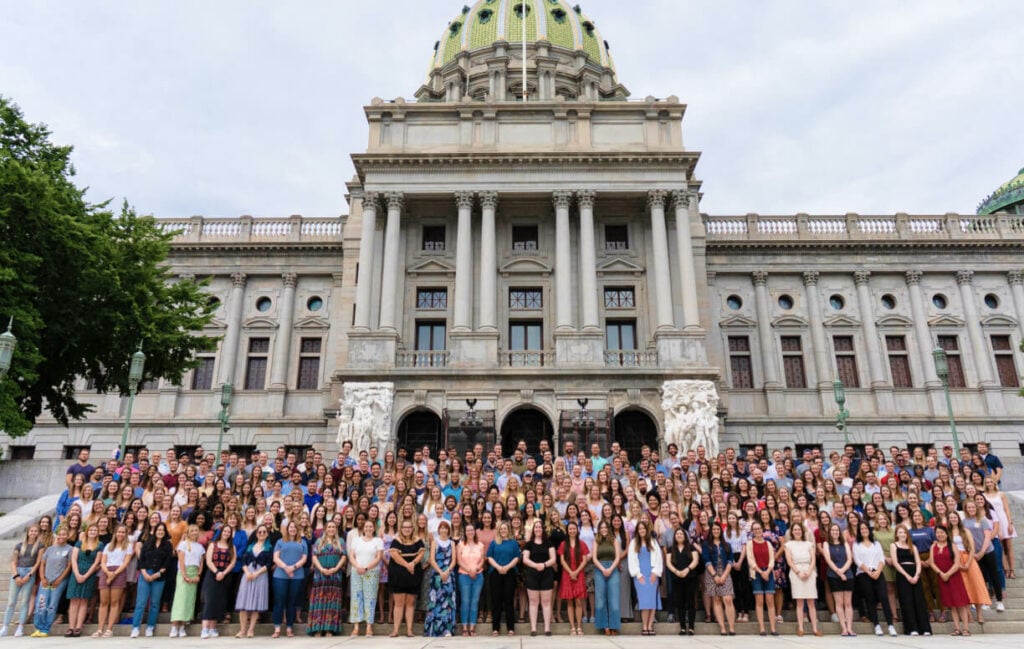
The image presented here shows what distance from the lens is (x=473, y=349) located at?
28.3 metres

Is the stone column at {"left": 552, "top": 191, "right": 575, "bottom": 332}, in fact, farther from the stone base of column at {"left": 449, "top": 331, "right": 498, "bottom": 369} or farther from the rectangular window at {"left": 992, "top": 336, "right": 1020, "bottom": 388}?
the rectangular window at {"left": 992, "top": 336, "right": 1020, "bottom": 388}

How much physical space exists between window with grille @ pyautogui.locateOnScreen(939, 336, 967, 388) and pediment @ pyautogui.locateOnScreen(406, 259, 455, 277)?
2562 cm

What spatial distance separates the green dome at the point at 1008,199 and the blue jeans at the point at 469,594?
64840 mm

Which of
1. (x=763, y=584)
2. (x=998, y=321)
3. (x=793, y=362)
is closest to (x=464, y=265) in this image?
(x=793, y=362)

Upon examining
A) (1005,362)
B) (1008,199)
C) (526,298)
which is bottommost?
(1005,362)

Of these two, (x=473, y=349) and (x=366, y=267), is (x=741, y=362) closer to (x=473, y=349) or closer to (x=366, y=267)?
(x=473, y=349)

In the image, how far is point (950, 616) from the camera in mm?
11281

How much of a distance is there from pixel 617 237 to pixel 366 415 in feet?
49.2

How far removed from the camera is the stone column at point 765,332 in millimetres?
34875

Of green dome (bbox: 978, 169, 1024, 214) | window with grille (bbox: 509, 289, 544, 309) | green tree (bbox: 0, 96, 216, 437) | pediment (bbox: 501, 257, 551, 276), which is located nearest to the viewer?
green tree (bbox: 0, 96, 216, 437)

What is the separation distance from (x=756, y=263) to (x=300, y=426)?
2553 centimetres

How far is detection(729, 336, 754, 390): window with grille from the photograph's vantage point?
35.2 metres

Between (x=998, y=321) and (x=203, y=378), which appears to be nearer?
(x=203, y=378)

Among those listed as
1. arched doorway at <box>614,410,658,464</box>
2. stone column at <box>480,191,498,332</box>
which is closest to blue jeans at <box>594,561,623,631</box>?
arched doorway at <box>614,410,658,464</box>
